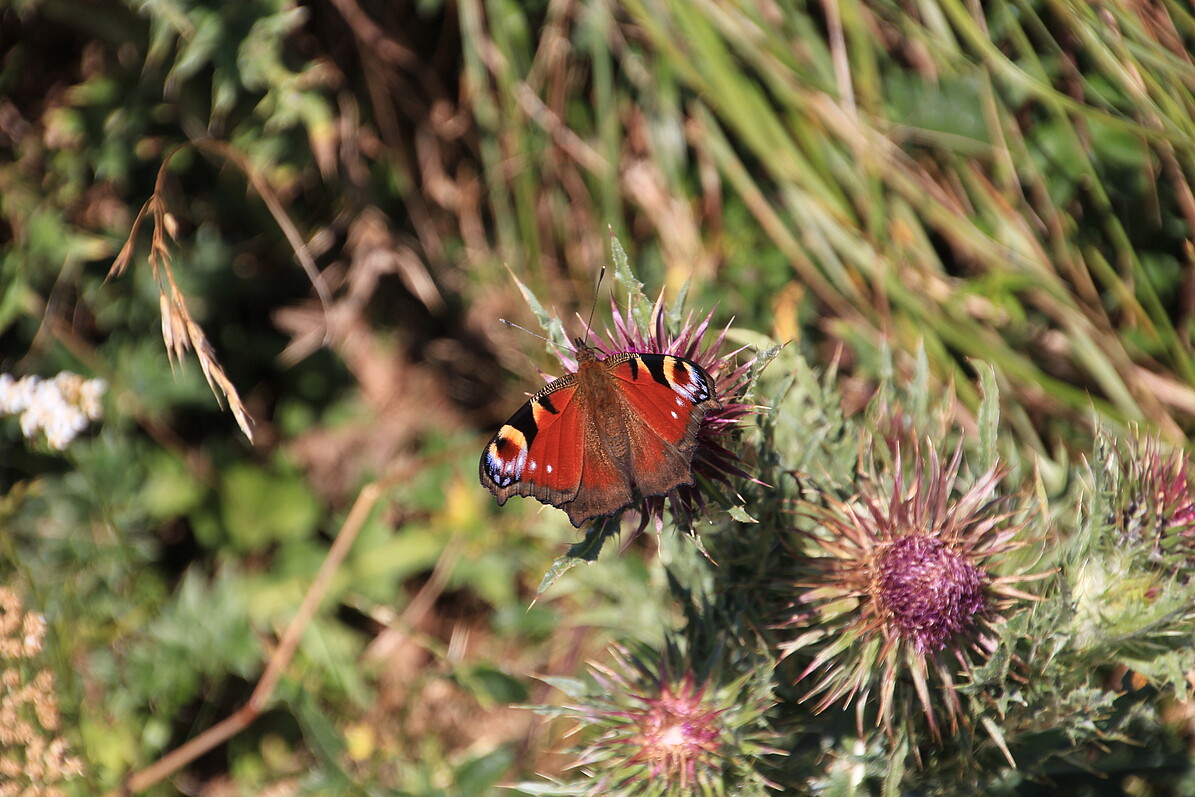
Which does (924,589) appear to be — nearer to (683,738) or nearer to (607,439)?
(683,738)


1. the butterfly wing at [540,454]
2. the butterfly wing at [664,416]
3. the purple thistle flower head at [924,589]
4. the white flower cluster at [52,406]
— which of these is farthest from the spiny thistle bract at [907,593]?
the white flower cluster at [52,406]

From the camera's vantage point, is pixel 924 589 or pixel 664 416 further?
pixel 924 589

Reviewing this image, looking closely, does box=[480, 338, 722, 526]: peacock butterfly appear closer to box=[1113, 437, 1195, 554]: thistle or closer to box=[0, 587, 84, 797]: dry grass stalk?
box=[1113, 437, 1195, 554]: thistle

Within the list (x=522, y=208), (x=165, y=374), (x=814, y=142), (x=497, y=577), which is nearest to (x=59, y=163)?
(x=165, y=374)

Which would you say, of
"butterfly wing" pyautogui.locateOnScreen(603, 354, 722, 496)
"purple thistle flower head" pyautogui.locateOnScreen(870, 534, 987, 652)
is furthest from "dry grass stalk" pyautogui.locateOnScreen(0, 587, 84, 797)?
"purple thistle flower head" pyautogui.locateOnScreen(870, 534, 987, 652)

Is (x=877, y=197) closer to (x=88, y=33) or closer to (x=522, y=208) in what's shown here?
(x=522, y=208)

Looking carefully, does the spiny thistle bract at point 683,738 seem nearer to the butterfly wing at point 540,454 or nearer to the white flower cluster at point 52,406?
the butterfly wing at point 540,454

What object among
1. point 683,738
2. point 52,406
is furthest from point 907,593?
point 52,406
